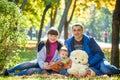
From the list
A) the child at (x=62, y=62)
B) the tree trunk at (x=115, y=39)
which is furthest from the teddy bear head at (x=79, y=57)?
the tree trunk at (x=115, y=39)

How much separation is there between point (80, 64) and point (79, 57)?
18cm

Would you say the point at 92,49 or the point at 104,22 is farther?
the point at 104,22

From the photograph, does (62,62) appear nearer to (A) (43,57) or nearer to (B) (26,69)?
(A) (43,57)

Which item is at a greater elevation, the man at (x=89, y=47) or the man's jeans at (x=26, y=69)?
the man at (x=89, y=47)

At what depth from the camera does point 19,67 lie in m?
10.6

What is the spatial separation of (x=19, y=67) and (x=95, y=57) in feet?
6.80

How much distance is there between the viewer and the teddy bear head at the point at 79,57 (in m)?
9.67

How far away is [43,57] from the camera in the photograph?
10.7 m

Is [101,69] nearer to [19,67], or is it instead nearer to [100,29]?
[19,67]

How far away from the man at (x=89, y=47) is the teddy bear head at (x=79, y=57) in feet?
1.68

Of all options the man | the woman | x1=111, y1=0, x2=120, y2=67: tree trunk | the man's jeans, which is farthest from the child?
x1=111, y1=0, x2=120, y2=67: tree trunk

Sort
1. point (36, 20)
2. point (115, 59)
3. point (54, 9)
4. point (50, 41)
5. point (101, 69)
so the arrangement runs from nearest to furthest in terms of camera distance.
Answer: point (101, 69) < point (50, 41) < point (115, 59) < point (54, 9) < point (36, 20)

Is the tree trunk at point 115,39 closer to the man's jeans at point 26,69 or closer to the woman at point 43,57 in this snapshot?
the woman at point 43,57

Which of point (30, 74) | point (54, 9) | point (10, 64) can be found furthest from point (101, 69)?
point (54, 9)
